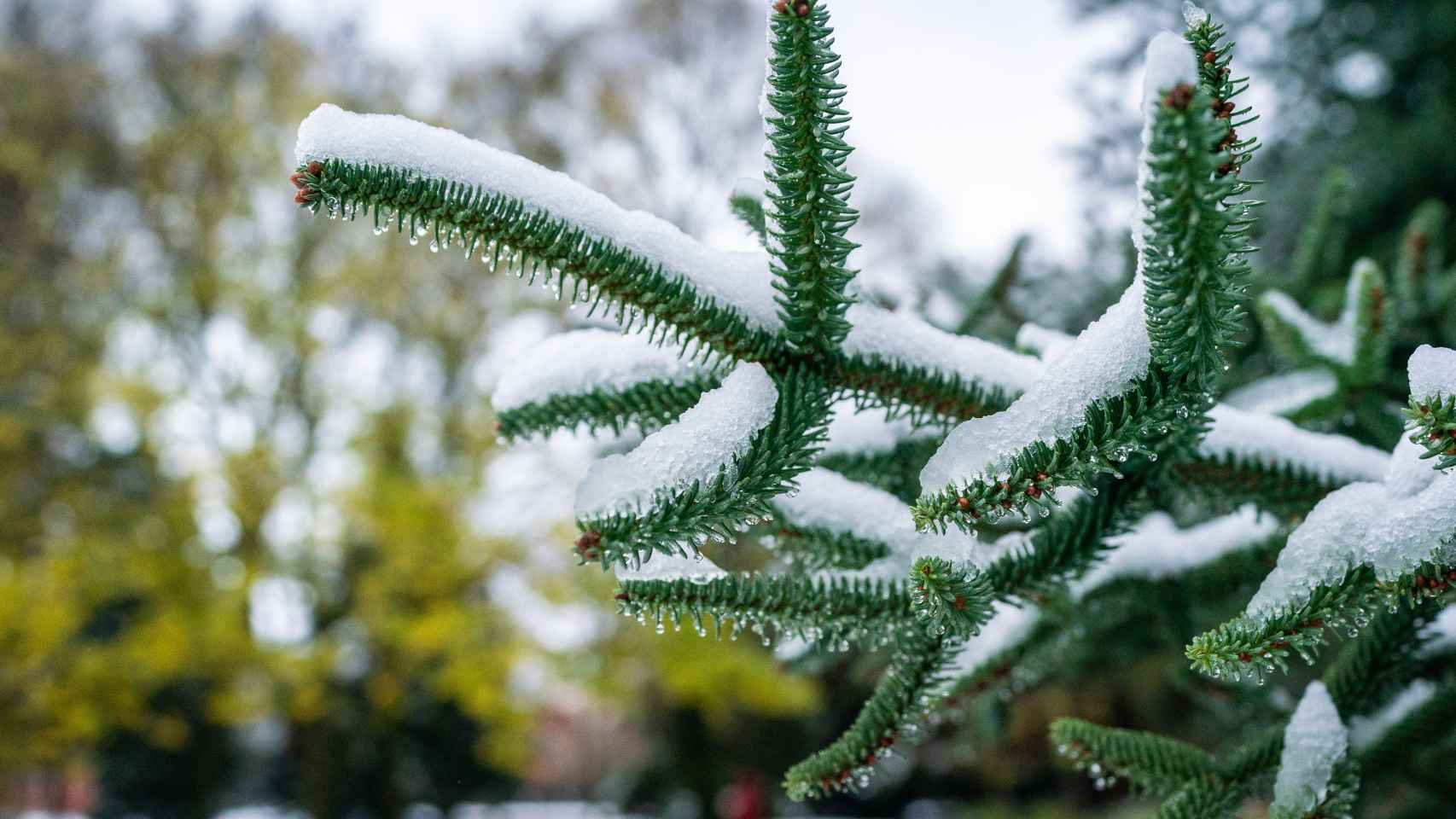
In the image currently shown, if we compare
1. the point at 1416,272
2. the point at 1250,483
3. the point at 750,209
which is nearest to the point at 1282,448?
the point at 1250,483

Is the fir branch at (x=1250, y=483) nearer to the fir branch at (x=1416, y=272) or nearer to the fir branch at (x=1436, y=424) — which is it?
the fir branch at (x=1436, y=424)

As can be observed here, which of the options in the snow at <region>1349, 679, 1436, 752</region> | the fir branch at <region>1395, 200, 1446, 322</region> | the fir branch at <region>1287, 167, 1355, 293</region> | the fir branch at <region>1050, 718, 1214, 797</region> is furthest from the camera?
the fir branch at <region>1287, 167, 1355, 293</region>

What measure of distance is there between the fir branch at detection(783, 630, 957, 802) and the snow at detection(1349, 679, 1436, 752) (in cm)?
66

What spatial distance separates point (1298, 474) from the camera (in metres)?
1.12

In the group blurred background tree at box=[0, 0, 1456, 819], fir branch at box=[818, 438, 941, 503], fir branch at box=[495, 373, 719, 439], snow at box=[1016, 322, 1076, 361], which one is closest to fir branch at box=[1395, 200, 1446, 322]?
snow at box=[1016, 322, 1076, 361]

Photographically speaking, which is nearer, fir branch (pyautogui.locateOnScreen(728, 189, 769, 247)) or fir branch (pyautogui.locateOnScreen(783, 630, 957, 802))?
fir branch (pyautogui.locateOnScreen(783, 630, 957, 802))

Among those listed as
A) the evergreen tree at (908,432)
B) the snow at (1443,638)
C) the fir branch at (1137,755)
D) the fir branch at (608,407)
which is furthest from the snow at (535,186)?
the snow at (1443,638)

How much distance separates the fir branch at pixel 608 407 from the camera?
3.35ft

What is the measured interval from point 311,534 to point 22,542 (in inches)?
134

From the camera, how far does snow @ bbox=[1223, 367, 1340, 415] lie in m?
1.50

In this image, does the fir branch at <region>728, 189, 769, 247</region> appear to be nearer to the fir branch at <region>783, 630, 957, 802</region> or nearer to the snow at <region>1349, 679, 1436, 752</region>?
the fir branch at <region>783, 630, 957, 802</region>

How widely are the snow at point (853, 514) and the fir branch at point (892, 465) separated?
2.2 inches

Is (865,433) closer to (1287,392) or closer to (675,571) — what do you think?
(675,571)

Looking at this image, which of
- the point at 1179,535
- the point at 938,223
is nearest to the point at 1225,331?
the point at 1179,535
